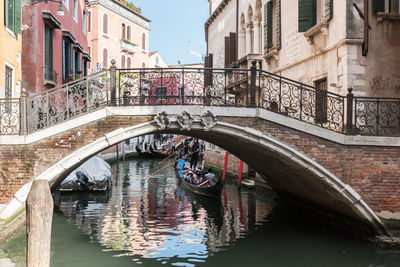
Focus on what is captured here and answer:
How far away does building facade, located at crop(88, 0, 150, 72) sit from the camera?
3005cm

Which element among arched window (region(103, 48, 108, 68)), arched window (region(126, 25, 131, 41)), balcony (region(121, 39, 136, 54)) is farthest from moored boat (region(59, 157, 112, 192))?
arched window (region(126, 25, 131, 41))

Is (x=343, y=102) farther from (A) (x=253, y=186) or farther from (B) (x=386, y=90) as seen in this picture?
(A) (x=253, y=186)

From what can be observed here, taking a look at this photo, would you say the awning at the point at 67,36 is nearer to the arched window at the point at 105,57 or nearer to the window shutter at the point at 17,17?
the window shutter at the point at 17,17

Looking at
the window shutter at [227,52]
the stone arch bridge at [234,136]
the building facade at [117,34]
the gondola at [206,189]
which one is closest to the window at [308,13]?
the stone arch bridge at [234,136]

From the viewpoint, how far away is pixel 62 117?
875 cm

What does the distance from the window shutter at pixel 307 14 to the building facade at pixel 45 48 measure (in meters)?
6.55

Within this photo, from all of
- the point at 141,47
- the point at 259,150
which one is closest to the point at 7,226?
the point at 259,150

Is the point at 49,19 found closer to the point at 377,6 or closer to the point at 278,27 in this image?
the point at 278,27

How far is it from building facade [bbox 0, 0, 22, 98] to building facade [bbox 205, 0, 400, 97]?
20.0ft

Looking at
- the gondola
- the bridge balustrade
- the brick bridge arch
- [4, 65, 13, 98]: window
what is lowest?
the gondola

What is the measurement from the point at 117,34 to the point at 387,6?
2498 cm

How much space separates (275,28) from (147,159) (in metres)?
20.7

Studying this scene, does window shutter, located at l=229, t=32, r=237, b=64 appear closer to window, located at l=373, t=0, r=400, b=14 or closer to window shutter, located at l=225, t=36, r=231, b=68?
window shutter, located at l=225, t=36, r=231, b=68

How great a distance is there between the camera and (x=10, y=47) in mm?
10781
